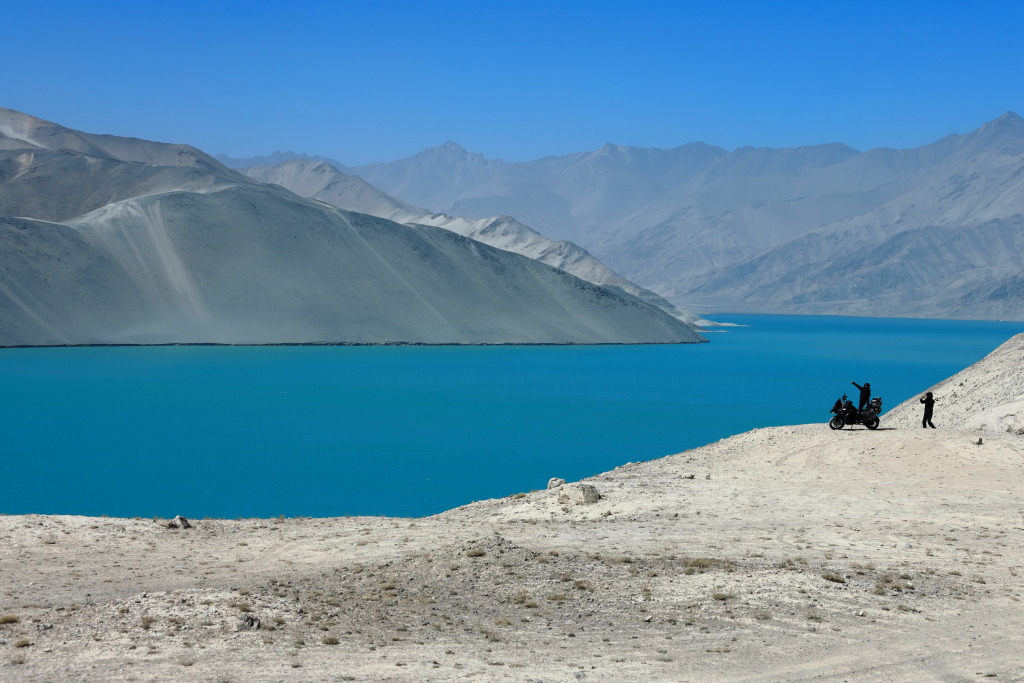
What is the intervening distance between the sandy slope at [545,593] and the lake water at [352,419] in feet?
29.8

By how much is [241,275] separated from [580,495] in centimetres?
8679

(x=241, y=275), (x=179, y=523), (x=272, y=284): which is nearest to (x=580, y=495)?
(x=179, y=523)

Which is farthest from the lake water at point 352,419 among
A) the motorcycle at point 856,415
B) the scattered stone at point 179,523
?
the scattered stone at point 179,523

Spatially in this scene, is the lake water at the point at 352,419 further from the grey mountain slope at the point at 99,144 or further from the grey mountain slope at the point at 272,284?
the grey mountain slope at the point at 99,144

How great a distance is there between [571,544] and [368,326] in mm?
86346

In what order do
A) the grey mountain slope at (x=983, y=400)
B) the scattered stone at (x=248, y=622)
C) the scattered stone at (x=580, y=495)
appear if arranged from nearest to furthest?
the scattered stone at (x=248, y=622) → the scattered stone at (x=580, y=495) → the grey mountain slope at (x=983, y=400)

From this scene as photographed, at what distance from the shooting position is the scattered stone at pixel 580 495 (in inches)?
682

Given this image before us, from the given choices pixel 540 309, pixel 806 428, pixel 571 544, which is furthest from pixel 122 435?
pixel 540 309

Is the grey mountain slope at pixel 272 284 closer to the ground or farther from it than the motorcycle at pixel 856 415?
farther from it

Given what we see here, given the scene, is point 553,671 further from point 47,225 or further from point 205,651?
point 47,225

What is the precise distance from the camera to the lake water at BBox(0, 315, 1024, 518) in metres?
26.0

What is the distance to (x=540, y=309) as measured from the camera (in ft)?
368

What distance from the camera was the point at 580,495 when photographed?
57.1ft

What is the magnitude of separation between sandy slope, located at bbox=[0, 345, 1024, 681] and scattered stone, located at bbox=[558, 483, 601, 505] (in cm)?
15
